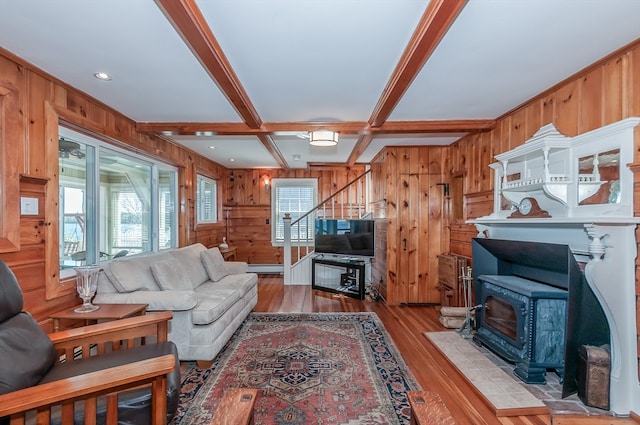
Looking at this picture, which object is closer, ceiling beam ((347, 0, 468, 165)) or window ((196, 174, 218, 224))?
ceiling beam ((347, 0, 468, 165))

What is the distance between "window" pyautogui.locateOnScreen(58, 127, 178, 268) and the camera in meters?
2.68

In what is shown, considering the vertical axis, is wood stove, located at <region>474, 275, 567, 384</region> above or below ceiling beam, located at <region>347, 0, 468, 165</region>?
below

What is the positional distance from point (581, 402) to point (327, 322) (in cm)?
234

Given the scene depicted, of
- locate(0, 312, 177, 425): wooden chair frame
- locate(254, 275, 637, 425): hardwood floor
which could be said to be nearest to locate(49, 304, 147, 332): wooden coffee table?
locate(0, 312, 177, 425): wooden chair frame

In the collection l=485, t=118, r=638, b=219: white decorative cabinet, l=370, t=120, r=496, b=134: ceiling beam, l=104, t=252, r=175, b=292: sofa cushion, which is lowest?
l=104, t=252, r=175, b=292: sofa cushion

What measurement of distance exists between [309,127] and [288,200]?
11.6 ft

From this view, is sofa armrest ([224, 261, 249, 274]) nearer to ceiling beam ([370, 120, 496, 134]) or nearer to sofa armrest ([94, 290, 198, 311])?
sofa armrest ([94, 290, 198, 311])

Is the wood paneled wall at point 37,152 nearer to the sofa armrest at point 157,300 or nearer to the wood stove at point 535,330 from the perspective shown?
the sofa armrest at point 157,300

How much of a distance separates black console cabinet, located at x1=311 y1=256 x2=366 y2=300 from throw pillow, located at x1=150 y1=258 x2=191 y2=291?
249 centimetres

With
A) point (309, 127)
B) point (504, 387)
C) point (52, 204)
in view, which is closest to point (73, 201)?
point (52, 204)

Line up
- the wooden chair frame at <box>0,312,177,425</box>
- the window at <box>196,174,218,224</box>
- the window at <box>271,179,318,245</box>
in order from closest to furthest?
the wooden chair frame at <box>0,312,177,425</box> → the window at <box>196,174,218,224</box> → the window at <box>271,179,318,245</box>

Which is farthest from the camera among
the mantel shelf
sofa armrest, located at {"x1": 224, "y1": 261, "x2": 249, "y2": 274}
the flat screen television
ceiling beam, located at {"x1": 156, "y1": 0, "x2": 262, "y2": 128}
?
the flat screen television

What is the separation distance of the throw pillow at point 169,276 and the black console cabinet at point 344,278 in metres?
2.49

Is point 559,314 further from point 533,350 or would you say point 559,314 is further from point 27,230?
point 27,230
